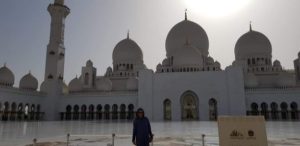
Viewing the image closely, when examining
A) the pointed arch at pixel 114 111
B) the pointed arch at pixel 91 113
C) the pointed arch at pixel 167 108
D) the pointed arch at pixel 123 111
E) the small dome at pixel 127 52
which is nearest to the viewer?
the pointed arch at pixel 167 108

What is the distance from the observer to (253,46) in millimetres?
30703

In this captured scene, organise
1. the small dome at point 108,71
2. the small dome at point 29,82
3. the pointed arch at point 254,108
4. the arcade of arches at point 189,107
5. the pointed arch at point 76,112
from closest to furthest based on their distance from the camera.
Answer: the pointed arch at point 254,108
the arcade of arches at point 189,107
the pointed arch at point 76,112
the small dome at point 29,82
the small dome at point 108,71

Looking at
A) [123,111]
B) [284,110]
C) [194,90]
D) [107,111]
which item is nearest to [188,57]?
[194,90]

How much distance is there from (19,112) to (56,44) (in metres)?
8.27

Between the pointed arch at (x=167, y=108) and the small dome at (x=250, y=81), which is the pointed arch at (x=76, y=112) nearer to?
the pointed arch at (x=167, y=108)

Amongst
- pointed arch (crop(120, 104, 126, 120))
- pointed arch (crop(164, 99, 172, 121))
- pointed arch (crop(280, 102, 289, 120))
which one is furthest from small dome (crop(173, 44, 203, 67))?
pointed arch (crop(280, 102, 289, 120))

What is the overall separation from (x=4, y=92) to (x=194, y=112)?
18138mm

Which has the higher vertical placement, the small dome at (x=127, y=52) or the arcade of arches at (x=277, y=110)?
the small dome at (x=127, y=52)

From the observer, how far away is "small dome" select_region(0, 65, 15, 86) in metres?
27.2

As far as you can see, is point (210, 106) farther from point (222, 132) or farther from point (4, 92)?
point (222, 132)

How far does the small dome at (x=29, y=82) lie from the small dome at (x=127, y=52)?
10.5m

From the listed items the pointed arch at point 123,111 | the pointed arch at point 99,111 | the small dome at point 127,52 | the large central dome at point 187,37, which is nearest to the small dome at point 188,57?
the large central dome at point 187,37

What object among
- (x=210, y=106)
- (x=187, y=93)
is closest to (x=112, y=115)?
(x=187, y=93)

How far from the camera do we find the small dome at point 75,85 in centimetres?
3234
